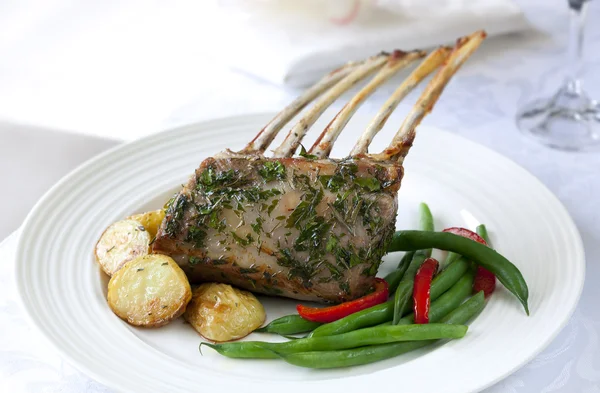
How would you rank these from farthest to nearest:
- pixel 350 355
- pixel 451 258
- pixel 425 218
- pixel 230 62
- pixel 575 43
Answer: pixel 230 62 < pixel 575 43 < pixel 425 218 < pixel 451 258 < pixel 350 355

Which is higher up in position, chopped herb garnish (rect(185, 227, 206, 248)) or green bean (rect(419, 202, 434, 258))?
chopped herb garnish (rect(185, 227, 206, 248))

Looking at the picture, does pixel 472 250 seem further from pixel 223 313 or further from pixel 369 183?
pixel 223 313

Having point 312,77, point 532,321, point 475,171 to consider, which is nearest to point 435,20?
point 312,77

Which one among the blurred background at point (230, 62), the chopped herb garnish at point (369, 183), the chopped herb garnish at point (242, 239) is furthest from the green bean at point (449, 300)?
the blurred background at point (230, 62)

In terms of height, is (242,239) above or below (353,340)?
above

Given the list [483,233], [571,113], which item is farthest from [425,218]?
[571,113]

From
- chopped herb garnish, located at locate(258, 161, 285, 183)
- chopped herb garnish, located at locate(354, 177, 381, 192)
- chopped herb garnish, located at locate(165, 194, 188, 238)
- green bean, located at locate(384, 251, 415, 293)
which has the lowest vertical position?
green bean, located at locate(384, 251, 415, 293)

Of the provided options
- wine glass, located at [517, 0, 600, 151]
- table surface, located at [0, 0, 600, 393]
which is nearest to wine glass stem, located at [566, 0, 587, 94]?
wine glass, located at [517, 0, 600, 151]

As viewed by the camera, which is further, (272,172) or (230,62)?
(230,62)

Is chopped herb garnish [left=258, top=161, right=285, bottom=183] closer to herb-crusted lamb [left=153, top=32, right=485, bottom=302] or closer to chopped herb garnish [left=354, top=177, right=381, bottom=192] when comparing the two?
herb-crusted lamb [left=153, top=32, right=485, bottom=302]
